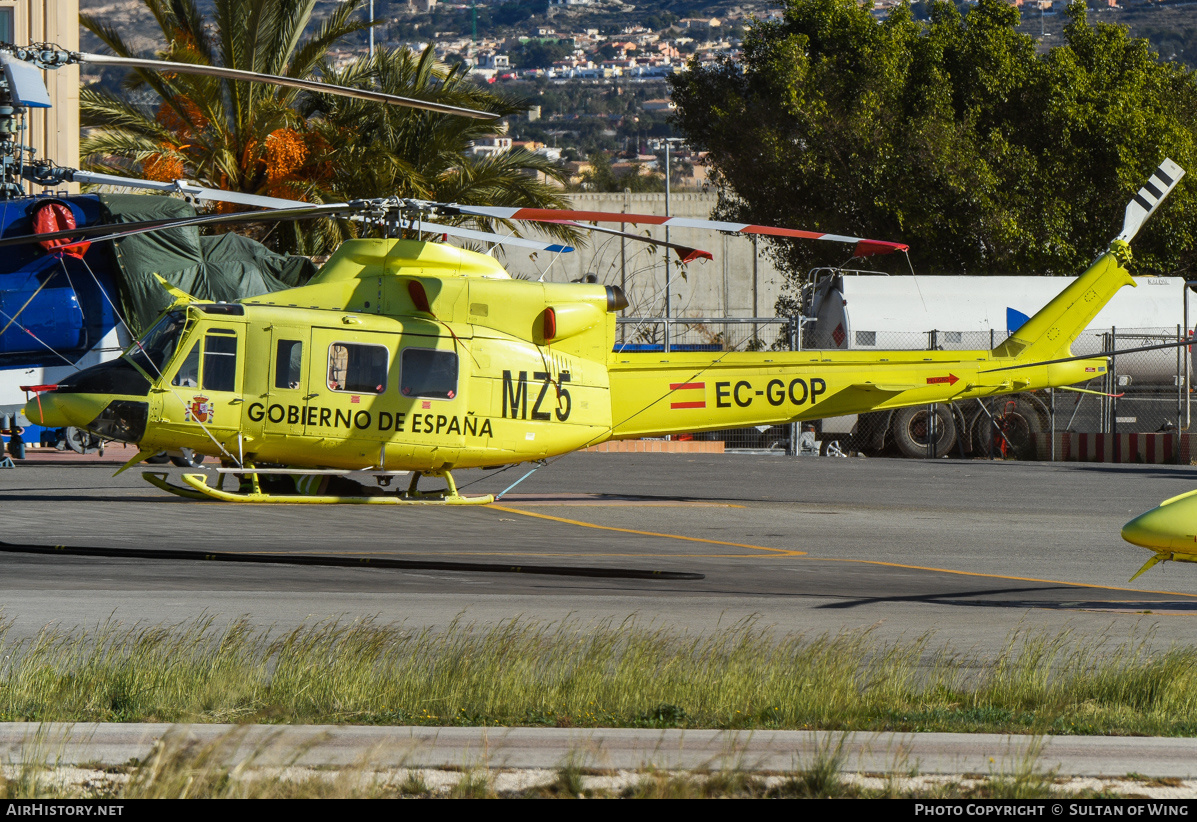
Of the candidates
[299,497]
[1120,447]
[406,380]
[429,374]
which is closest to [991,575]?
[429,374]

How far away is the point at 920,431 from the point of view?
2733cm

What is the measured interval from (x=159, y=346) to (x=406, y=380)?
287 centimetres

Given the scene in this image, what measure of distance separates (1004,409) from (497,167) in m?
12.7

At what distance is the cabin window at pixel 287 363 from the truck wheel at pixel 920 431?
1591cm

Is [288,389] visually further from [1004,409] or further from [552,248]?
[1004,409]

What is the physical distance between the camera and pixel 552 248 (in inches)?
581

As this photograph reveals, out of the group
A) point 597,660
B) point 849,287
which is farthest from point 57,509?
point 849,287

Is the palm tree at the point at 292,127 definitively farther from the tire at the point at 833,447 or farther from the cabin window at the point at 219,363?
the cabin window at the point at 219,363

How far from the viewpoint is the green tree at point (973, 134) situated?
120ft

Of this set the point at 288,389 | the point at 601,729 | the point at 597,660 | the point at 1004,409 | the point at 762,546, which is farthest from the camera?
the point at 1004,409

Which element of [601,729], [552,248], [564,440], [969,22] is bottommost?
[601,729]

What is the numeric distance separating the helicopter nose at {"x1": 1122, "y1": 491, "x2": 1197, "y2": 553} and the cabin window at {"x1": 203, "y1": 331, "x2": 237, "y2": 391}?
980 cm

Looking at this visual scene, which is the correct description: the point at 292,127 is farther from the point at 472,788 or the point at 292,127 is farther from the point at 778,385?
the point at 472,788

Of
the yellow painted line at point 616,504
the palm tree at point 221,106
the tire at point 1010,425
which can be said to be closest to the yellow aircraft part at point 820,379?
the yellow painted line at point 616,504
